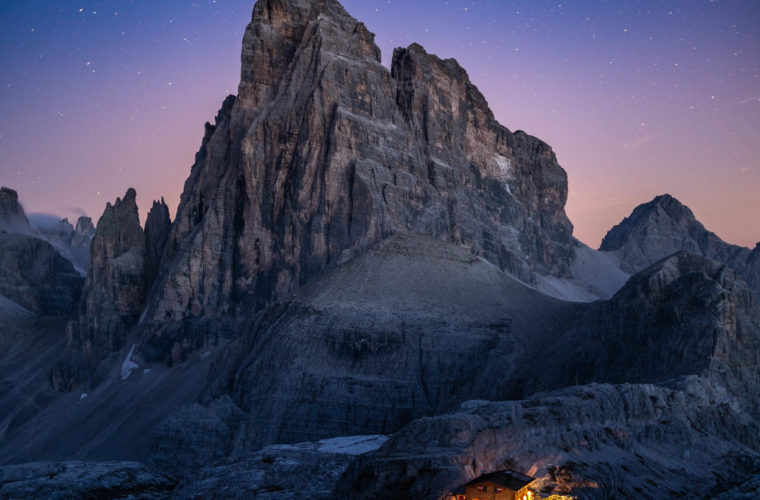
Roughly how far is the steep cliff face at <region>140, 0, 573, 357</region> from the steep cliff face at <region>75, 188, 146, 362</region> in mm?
9951

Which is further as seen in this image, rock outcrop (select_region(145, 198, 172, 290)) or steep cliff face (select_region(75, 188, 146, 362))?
rock outcrop (select_region(145, 198, 172, 290))

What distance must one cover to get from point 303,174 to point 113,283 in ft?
146

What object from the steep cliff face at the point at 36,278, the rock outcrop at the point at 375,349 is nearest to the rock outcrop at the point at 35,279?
the steep cliff face at the point at 36,278

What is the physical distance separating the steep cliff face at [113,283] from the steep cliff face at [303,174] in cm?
995

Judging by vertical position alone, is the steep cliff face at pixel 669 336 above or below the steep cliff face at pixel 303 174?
below

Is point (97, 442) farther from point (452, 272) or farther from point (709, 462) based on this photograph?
point (709, 462)

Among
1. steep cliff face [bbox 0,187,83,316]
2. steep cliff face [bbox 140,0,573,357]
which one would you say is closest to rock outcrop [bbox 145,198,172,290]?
steep cliff face [bbox 140,0,573,357]

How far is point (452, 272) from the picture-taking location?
103000 millimetres

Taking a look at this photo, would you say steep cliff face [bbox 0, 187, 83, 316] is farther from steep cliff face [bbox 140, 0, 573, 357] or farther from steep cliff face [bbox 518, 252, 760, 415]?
steep cliff face [bbox 518, 252, 760, 415]

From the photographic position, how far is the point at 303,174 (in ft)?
368

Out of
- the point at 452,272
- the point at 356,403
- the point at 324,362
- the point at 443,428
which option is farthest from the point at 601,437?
the point at 452,272

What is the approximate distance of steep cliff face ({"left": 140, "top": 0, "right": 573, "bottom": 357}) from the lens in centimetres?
11069

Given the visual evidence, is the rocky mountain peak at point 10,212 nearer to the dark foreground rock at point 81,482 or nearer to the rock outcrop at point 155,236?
the rock outcrop at point 155,236

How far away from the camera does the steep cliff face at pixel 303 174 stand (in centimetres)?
11069
